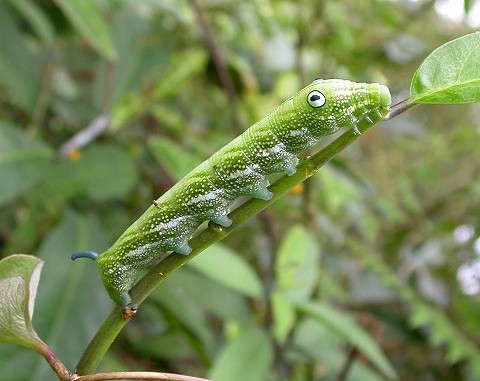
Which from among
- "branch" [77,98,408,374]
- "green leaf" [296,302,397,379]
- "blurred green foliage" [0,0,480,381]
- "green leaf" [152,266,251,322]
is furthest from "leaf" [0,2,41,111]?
"branch" [77,98,408,374]

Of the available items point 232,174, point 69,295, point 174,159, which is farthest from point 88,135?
point 232,174

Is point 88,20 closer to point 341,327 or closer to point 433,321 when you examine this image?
point 341,327

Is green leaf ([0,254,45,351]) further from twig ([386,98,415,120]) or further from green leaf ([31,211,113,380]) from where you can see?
green leaf ([31,211,113,380])

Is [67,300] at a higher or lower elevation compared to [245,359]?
higher

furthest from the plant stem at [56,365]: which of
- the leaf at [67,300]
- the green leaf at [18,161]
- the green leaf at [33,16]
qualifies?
the green leaf at [33,16]

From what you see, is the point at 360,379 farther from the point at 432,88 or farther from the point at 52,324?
the point at 432,88

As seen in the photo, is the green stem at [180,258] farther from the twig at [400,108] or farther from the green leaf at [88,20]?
the green leaf at [88,20]
